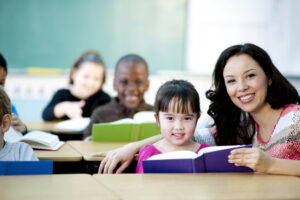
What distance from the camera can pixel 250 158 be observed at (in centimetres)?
154

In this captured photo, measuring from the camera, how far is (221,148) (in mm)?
1546

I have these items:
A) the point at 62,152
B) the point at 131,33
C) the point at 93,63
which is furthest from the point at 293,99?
the point at 131,33

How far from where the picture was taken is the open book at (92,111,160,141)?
8.00 feet

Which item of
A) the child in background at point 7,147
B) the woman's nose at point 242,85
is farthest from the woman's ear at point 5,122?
the woman's nose at point 242,85

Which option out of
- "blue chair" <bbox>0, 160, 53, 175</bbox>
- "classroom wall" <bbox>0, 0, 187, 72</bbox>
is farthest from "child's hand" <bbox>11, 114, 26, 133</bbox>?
"classroom wall" <bbox>0, 0, 187, 72</bbox>

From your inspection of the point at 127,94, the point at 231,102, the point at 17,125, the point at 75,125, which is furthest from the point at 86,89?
the point at 231,102

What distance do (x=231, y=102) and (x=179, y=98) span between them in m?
0.38

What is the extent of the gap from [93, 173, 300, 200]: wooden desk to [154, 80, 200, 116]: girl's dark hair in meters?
0.48

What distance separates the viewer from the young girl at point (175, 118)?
6.37ft

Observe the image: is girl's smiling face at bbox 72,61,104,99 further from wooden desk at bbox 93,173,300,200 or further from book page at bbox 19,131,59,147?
wooden desk at bbox 93,173,300,200

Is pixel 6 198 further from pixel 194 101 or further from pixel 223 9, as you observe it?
pixel 223 9

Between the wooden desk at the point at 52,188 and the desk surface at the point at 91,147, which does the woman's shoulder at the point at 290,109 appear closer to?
the desk surface at the point at 91,147

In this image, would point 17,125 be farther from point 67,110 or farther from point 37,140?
point 67,110

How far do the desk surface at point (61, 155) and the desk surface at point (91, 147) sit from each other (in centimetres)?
4
